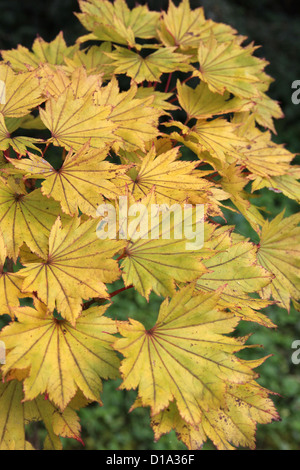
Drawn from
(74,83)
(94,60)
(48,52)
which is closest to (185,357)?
(74,83)

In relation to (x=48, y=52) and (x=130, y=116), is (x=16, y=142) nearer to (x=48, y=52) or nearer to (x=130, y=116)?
(x=130, y=116)

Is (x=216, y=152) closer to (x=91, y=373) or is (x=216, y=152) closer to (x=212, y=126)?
(x=212, y=126)

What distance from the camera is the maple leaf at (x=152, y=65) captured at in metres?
1.28

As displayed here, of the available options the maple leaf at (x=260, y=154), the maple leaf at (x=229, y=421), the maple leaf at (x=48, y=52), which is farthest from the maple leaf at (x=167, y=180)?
the maple leaf at (x=48, y=52)

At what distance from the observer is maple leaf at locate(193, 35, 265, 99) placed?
1.32 m

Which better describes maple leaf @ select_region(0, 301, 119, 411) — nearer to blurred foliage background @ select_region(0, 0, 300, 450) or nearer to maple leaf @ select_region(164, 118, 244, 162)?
maple leaf @ select_region(164, 118, 244, 162)

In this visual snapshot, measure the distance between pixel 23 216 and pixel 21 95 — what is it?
13.1 inches

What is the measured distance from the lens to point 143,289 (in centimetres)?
93

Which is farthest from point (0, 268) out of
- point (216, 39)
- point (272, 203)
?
point (272, 203)

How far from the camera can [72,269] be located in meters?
0.93

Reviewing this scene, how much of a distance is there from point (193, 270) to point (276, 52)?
14.5 ft

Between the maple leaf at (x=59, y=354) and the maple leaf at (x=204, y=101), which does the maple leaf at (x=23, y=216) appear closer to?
the maple leaf at (x=59, y=354)

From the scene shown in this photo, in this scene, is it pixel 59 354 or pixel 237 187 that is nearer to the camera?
pixel 59 354

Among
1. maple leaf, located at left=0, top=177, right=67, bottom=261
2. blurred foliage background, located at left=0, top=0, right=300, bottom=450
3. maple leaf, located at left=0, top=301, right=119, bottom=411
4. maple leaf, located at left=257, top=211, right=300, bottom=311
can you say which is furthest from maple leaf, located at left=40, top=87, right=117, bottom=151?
blurred foliage background, located at left=0, top=0, right=300, bottom=450
